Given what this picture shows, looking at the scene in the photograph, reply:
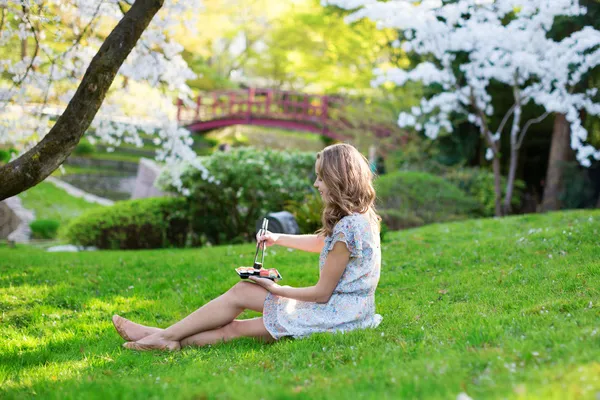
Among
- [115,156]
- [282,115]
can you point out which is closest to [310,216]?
[115,156]

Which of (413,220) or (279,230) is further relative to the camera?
(413,220)

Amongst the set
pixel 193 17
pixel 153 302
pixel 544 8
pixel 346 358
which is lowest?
pixel 153 302

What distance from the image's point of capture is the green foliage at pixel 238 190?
10.4 meters

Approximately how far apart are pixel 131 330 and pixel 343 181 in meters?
1.72

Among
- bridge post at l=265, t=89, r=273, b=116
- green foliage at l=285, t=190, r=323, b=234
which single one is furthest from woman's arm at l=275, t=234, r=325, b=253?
bridge post at l=265, t=89, r=273, b=116

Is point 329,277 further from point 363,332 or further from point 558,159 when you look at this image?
point 558,159

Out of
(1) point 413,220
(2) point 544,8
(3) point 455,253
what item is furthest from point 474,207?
(3) point 455,253

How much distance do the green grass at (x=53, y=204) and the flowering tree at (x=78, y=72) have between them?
7.29 m

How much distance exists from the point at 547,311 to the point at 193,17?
581 centimetres

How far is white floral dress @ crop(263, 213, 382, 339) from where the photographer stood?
366 cm

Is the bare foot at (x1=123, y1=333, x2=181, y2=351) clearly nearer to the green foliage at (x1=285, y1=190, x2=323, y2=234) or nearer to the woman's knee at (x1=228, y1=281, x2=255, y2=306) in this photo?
the woman's knee at (x1=228, y1=281, x2=255, y2=306)

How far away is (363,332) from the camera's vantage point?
141 inches

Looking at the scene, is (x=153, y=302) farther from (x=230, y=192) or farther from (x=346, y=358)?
(x=230, y=192)

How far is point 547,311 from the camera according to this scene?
11.7ft
